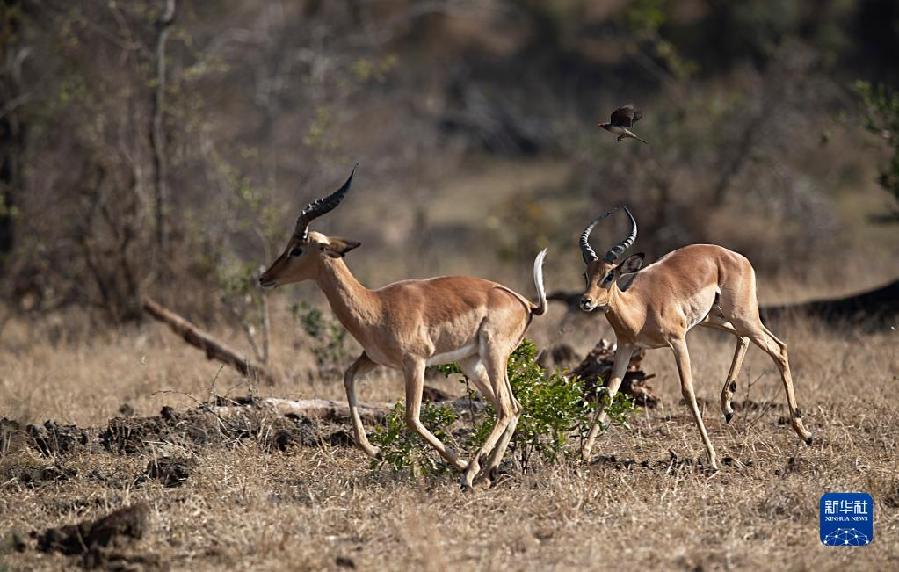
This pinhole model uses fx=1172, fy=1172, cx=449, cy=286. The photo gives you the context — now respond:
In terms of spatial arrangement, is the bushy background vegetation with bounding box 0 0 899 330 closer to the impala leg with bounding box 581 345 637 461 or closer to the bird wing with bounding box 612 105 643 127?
the impala leg with bounding box 581 345 637 461

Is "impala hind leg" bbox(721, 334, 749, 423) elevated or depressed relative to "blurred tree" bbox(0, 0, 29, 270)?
depressed

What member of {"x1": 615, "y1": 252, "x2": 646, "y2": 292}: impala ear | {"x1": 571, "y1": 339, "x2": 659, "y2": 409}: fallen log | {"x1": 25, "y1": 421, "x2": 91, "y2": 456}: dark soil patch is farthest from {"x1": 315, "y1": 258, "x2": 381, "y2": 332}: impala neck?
{"x1": 571, "y1": 339, "x2": 659, "y2": 409}: fallen log

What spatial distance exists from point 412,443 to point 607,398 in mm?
1261

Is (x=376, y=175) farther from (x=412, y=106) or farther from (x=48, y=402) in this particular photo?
(x=48, y=402)

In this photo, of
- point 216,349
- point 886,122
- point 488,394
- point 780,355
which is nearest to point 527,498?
point 488,394

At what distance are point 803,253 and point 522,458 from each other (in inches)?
433

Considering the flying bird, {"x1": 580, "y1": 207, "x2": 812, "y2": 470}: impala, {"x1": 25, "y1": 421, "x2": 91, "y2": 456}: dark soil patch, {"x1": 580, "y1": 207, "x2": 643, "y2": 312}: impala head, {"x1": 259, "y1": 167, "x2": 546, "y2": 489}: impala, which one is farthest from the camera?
{"x1": 25, "y1": 421, "x2": 91, "y2": 456}: dark soil patch

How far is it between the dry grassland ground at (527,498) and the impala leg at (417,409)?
0.19 meters

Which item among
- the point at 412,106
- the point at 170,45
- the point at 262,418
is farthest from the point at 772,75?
the point at 262,418

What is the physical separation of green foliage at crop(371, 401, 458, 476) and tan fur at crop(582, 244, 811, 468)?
958 mm

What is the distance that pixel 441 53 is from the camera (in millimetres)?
37438

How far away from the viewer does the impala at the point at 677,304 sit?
7578 mm

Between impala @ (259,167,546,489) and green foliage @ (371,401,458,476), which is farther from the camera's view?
green foliage @ (371,401,458,476)

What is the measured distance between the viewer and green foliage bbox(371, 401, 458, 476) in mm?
7203
